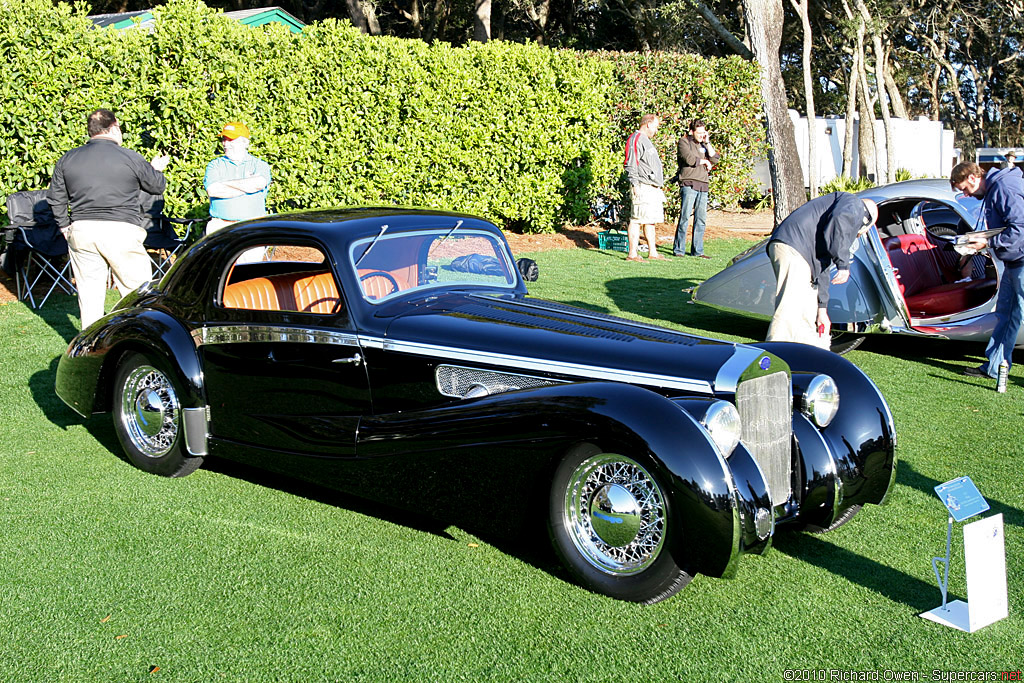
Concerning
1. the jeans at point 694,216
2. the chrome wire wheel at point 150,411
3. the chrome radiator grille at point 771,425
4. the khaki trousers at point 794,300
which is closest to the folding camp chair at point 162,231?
the chrome wire wheel at point 150,411

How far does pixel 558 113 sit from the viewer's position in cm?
1591

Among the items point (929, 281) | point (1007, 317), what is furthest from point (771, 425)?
point (929, 281)

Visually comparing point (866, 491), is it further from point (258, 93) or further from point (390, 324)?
point (258, 93)

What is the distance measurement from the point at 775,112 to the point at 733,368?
13601 mm

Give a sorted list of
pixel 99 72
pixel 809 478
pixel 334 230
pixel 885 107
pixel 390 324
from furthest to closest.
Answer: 1. pixel 885 107
2. pixel 99 72
3. pixel 334 230
4. pixel 390 324
5. pixel 809 478

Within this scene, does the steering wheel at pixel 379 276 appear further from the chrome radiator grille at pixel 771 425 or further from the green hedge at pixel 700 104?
the green hedge at pixel 700 104

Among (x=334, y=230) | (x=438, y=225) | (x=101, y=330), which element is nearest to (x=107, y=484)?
(x=101, y=330)

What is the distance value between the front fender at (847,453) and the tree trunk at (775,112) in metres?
11.7

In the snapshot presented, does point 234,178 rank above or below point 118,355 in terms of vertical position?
above

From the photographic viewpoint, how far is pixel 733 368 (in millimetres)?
4320

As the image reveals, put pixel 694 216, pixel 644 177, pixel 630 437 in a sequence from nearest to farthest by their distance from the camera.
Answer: pixel 630 437, pixel 644 177, pixel 694 216

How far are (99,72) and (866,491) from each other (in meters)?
9.79

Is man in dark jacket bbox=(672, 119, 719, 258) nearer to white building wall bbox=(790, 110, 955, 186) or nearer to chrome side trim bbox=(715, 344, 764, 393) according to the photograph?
chrome side trim bbox=(715, 344, 764, 393)

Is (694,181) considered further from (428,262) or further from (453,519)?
(453,519)
